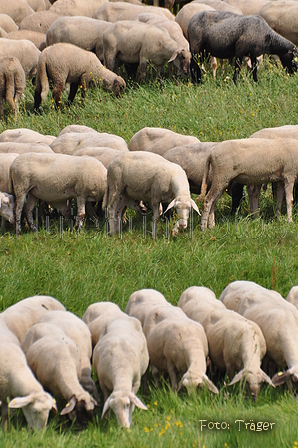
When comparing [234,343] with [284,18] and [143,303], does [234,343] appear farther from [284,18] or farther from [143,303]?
[284,18]

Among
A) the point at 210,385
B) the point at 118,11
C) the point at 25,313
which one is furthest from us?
the point at 118,11

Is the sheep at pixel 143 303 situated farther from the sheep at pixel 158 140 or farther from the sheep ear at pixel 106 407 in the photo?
the sheep at pixel 158 140

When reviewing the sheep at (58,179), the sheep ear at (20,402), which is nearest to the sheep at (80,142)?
the sheep at (58,179)

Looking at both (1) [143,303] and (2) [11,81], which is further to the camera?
(2) [11,81]

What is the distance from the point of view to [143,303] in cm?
750

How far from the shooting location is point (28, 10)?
84.3ft

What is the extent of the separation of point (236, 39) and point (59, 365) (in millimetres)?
12744

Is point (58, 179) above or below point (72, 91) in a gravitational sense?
above

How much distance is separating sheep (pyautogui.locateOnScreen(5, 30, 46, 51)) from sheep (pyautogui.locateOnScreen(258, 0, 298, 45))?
614 centimetres

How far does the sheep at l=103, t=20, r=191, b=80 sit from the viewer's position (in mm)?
17469

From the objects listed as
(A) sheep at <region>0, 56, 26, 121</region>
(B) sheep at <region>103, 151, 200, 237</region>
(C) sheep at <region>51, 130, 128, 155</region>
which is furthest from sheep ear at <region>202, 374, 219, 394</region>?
(A) sheep at <region>0, 56, 26, 121</region>

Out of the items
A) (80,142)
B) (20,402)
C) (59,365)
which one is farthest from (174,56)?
(20,402)

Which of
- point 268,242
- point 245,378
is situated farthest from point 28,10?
point 245,378

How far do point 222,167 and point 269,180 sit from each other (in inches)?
27.3
